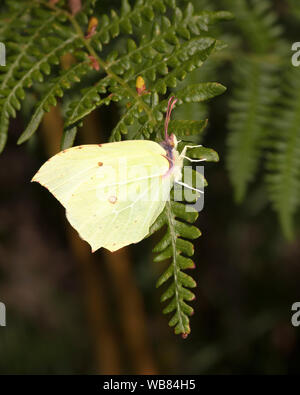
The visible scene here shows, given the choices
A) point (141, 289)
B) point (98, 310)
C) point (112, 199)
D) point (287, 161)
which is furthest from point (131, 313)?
point (112, 199)

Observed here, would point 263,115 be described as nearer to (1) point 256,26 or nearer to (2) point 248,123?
(2) point 248,123

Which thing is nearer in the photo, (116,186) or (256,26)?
(116,186)

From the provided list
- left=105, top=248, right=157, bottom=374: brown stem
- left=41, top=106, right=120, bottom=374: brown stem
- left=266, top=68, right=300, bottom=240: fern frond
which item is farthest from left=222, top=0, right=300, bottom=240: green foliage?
left=41, top=106, right=120, bottom=374: brown stem

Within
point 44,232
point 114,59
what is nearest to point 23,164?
point 44,232

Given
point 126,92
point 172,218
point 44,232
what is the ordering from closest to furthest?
point 172,218
point 126,92
point 44,232

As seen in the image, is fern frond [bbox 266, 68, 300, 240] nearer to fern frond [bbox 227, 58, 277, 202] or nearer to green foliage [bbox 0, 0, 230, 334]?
fern frond [bbox 227, 58, 277, 202]

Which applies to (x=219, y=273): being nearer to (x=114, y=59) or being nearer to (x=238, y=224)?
(x=238, y=224)

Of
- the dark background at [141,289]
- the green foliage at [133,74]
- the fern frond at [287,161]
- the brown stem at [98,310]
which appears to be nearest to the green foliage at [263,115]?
the fern frond at [287,161]
